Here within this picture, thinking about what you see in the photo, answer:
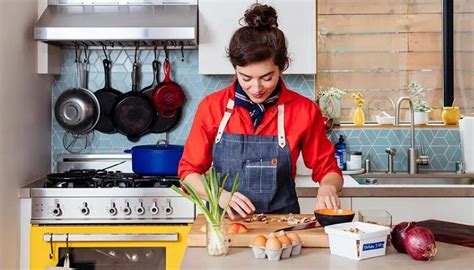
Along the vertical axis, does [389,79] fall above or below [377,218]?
above

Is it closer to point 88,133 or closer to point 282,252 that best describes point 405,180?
point 88,133

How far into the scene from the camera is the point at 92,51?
4129 mm

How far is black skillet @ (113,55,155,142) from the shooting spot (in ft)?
13.3

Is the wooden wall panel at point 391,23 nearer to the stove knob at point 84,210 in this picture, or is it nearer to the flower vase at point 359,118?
the flower vase at point 359,118

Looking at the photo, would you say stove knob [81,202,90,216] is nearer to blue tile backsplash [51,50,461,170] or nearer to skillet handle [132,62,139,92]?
blue tile backsplash [51,50,461,170]

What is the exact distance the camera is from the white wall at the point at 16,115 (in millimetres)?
3311

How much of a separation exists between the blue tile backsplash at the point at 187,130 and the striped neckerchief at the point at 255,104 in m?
1.45

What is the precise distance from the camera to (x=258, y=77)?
2416 mm

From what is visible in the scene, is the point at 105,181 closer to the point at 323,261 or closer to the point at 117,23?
the point at 117,23

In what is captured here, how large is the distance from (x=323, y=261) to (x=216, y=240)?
1.01 feet

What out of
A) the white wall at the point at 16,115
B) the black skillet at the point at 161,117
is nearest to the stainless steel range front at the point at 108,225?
the white wall at the point at 16,115

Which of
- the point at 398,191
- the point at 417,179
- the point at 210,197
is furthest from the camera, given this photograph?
the point at 417,179

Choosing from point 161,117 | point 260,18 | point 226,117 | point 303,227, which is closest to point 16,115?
point 161,117

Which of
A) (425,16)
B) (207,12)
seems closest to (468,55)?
(425,16)
